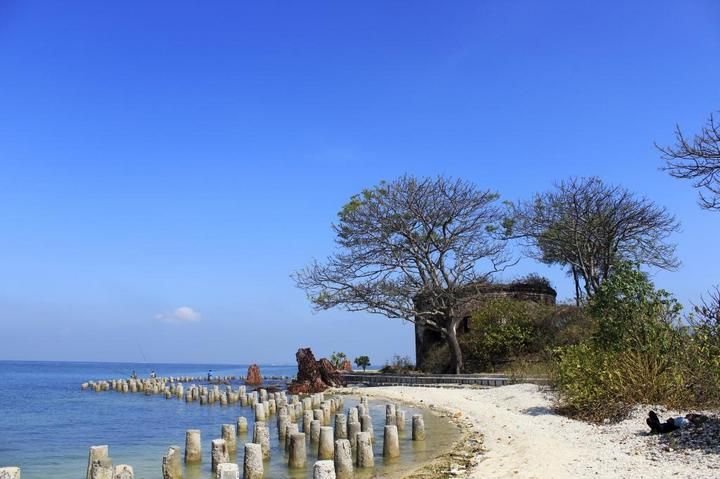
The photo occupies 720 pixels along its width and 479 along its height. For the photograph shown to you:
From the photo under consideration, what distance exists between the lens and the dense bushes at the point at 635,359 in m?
14.0

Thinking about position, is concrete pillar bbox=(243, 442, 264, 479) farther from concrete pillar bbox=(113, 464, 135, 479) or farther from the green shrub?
the green shrub

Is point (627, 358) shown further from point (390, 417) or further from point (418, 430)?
point (390, 417)

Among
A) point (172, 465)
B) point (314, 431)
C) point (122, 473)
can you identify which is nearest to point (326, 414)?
point (314, 431)

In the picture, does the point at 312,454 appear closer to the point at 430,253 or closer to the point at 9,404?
the point at 430,253

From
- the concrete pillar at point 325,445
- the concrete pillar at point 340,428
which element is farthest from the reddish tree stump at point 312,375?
the concrete pillar at point 325,445

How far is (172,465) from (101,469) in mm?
1408

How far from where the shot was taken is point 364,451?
41.3 feet

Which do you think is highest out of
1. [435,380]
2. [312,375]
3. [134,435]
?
[312,375]

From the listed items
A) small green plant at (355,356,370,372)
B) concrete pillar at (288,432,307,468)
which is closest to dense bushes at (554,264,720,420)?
concrete pillar at (288,432,307,468)

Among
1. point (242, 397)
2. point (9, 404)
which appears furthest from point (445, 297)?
point (9, 404)

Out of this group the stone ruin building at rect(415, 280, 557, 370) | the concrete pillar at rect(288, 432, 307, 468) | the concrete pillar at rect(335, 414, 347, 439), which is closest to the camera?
the concrete pillar at rect(288, 432, 307, 468)

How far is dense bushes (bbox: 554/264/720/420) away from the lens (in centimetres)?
1398

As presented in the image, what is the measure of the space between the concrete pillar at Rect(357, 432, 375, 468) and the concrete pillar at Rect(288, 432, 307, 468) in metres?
1.25

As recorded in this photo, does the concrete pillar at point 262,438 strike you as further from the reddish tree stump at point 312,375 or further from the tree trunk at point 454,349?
the tree trunk at point 454,349
